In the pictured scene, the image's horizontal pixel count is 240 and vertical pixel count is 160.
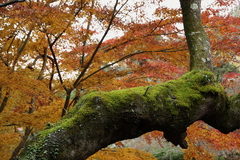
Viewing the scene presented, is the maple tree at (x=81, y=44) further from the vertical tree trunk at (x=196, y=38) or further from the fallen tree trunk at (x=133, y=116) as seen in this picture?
the fallen tree trunk at (x=133, y=116)

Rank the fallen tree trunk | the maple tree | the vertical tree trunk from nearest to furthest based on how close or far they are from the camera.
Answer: the fallen tree trunk < the vertical tree trunk < the maple tree

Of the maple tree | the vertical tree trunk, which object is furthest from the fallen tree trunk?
the maple tree

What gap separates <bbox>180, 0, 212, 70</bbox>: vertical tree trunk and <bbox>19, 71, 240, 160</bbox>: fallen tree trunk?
335 mm

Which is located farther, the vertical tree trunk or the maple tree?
the maple tree

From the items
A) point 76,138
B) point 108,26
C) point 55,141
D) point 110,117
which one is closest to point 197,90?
point 110,117

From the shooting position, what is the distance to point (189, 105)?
2.08 metres

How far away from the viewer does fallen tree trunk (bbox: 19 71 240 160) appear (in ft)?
5.10

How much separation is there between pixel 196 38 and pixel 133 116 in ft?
5.34

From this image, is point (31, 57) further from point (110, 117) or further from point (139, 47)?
point (110, 117)

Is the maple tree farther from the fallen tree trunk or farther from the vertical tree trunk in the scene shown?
the fallen tree trunk

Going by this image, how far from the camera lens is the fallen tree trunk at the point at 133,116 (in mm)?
1553

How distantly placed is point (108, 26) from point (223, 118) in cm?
310

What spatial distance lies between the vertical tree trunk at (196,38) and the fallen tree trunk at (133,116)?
1.10 ft

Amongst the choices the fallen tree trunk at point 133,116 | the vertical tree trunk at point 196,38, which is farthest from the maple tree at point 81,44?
the fallen tree trunk at point 133,116
